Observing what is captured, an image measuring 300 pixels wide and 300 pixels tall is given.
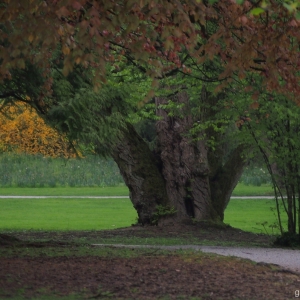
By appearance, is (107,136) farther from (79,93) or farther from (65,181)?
(65,181)

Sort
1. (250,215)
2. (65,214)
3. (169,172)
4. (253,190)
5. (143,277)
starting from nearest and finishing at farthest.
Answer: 1. (143,277)
2. (169,172)
3. (65,214)
4. (250,215)
5. (253,190)

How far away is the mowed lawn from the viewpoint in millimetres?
22611

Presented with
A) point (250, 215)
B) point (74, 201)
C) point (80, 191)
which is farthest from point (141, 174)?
point (80, 191)

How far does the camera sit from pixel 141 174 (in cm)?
1802

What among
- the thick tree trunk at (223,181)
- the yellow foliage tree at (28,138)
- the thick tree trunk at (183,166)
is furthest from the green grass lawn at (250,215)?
the yellow foliage tree at (28,138)

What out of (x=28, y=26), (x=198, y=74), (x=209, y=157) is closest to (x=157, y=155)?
(x=209, y=157)

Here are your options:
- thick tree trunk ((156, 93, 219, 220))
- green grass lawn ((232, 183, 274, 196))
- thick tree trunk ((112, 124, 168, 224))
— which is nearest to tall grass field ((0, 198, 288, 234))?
thick tree trunk ((156, 93, 219, 220))

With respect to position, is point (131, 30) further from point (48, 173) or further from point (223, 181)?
point (48, 173)

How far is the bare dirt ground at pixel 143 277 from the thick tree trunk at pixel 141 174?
6.37 m

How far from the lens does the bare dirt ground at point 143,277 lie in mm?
7695

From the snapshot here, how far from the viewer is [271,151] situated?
13.9 metres

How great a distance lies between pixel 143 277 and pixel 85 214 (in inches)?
691

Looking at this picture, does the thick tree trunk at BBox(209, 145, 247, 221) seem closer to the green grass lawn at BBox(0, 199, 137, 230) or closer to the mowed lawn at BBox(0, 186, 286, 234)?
the mowed lawn at BBox(0, 186, 286, 234)

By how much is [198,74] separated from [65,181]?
22.3 meters
